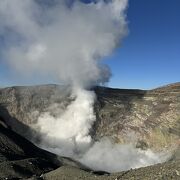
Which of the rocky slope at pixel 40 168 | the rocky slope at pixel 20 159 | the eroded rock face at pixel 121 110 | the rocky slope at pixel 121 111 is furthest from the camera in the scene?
the eroded rock face at pixel 121 110

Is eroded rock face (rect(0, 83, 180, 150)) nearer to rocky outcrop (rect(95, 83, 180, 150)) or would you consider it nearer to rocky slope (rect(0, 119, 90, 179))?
rocky outcrop (rect(95, 83, 180, 150))

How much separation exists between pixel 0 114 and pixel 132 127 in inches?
1192

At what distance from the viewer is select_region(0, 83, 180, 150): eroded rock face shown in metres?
90.1

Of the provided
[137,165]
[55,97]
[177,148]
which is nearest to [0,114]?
[55,97]

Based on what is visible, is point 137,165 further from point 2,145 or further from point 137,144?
point 2,145

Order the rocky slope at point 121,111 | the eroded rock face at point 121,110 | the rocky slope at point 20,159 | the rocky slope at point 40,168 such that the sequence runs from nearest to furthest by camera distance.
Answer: the rocky slope at point 40,168, the rocky slope at point 20,159, the rocky slope at point 121,111, the eroded rock face at point 121,110

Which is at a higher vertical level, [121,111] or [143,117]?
[121,111]

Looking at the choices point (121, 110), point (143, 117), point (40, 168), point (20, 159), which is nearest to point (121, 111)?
point (121, 110)

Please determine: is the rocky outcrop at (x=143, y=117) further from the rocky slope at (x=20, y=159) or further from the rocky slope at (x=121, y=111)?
the rocky slope at (x=20, y=159)

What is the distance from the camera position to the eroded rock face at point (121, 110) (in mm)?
90094

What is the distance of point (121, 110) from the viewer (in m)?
95.6

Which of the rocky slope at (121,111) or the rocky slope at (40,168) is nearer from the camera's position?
the rocky slope at (40,168)

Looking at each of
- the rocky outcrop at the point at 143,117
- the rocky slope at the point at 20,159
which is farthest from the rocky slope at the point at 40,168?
the rocky outcrop at the point at 143,117

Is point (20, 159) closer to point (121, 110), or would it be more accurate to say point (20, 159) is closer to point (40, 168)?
point (40, 168)
